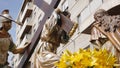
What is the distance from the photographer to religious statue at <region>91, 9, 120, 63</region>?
3.49m

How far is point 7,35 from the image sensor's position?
563cm

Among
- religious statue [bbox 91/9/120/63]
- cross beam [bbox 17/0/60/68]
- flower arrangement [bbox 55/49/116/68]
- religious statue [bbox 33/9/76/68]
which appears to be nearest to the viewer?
flower arrangement [bbox 55/49/116/68]

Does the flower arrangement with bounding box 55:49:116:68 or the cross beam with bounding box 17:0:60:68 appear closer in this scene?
the flower arrangement with bounding box 55:49:116:68

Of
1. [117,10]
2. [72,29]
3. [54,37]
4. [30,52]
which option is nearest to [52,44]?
[54,37]

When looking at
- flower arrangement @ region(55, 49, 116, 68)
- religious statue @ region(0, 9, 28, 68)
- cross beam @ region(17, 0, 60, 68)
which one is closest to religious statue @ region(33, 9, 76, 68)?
cross beam @ region(17, 0, 60, 68)

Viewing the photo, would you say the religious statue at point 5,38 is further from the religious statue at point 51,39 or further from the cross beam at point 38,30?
the religious statue at point 51,39

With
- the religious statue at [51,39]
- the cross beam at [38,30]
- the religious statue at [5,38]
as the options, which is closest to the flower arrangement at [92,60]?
the religious statue at [51,39]

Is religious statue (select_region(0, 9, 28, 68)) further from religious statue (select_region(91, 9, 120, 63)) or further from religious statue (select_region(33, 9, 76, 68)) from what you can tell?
religious statue (select_region(91, 9, 120, 63))

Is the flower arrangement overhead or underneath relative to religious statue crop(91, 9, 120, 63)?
underneath

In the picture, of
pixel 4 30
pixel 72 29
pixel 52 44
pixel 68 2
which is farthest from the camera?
pixel 68 2

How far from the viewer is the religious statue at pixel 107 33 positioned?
3.49 m

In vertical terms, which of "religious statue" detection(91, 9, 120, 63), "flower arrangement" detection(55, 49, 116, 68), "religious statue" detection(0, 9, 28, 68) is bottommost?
"flower arrangement" detection(55, 49, 116, 68)

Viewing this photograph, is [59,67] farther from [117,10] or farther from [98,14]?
[117,10]

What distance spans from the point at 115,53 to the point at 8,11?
243 centimetres
